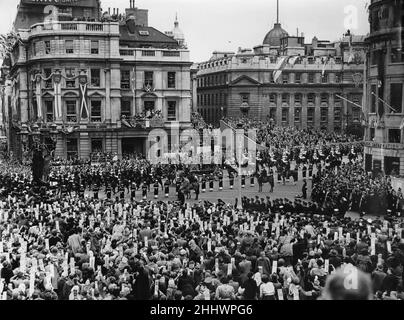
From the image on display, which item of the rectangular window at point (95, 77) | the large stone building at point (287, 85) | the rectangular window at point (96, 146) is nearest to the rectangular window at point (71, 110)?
the rectangular window at point (96, 146)

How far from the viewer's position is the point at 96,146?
152ft

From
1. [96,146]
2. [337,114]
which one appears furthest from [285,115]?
[96,146]

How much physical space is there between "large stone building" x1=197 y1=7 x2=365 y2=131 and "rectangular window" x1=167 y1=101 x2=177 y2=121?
2.46 metres

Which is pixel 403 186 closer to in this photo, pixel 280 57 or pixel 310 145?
pixel 310 145

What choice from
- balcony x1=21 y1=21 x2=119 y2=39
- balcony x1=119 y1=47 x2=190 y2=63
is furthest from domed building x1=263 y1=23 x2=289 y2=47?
balcony x1=119 y1=47 x2=190 y2=63

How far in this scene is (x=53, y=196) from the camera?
2809cm

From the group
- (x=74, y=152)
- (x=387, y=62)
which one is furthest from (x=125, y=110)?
(x=387, y=62)

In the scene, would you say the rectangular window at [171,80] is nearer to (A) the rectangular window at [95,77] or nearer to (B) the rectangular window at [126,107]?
(B) the rectangular window at [126,107]

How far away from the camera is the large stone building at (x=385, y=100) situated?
37.5m

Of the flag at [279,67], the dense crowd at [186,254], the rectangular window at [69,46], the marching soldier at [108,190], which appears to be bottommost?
the marching soldier at [108,190]

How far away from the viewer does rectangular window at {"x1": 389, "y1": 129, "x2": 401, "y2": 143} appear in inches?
1527

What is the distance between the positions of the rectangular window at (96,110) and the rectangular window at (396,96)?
76.0ft

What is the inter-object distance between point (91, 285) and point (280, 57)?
43.1 m

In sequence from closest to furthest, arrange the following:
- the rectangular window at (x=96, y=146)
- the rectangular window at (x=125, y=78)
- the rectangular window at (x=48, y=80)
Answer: the rectangular window at (x=96, y=146)
the rectangular window at (x=48, y=80)
the rectangular window at (x=125, y=78)
